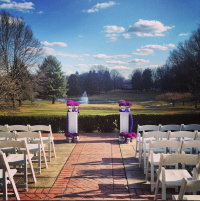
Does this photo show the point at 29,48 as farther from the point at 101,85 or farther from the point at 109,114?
the point at 109,114

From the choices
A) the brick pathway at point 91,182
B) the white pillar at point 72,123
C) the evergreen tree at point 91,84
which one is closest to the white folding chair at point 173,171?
the brick pathway at point 91,182

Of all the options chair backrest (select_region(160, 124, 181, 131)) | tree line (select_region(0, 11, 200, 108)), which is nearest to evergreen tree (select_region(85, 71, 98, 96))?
tree line (select_region(0, 11, 200, 108))

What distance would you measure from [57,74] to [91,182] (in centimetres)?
826

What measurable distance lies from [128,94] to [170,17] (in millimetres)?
4066

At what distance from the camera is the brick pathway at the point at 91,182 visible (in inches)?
139

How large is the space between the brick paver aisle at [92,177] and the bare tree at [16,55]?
5.83 metres

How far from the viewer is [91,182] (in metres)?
4.10

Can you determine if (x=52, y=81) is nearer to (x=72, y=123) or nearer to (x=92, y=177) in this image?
(x=72, y=123)

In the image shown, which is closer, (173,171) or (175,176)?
(175,176)

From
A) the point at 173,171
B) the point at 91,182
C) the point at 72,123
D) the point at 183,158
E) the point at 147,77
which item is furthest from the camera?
the point at 147,77

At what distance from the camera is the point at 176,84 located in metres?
10.7

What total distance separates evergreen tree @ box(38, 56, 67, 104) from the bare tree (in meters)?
0.59

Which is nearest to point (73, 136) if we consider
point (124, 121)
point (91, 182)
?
point (124, 121)

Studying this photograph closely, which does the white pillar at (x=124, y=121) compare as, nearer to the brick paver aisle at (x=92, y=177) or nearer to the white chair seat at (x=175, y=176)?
the brick paver aisle at (x=92, y=177)
